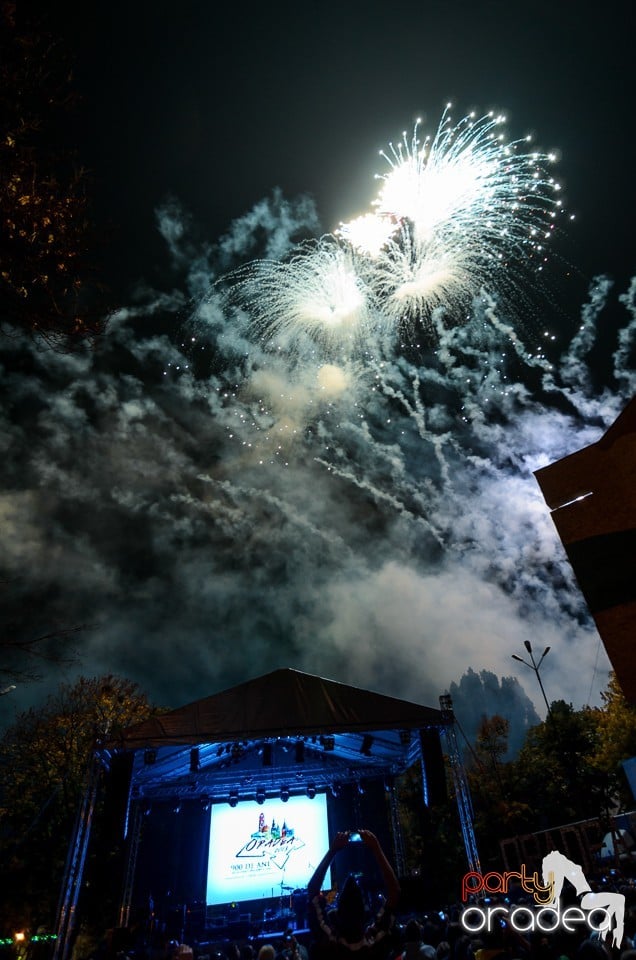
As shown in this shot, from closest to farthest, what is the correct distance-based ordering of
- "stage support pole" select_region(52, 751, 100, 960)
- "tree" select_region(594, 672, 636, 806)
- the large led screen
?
"stage support pole" select_region(52, 751, 100, 960) → the large led screen → "tree" select_region(594, 672, 636, 806)

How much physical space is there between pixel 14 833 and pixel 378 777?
1491 cm

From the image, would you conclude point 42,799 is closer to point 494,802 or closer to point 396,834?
point 396,834

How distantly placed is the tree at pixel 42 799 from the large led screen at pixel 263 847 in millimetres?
5226

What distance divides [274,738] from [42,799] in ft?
51.0

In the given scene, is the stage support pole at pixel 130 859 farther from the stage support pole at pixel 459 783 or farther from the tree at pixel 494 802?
the tree at pixel 494 802

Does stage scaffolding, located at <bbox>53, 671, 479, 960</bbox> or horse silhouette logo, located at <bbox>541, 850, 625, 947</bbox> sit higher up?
stage scaffolding, located at <bbox>53, 671, 479, 960</bbox>

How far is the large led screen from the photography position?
1305 cm

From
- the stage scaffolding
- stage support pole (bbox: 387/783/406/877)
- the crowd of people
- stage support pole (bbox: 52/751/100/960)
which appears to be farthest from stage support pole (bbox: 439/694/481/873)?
stage support pole (bbox: 52/751/100/960)

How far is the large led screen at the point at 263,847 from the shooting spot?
13.0 meters

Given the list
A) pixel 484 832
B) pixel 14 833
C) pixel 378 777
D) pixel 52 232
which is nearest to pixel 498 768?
pixel 484 832

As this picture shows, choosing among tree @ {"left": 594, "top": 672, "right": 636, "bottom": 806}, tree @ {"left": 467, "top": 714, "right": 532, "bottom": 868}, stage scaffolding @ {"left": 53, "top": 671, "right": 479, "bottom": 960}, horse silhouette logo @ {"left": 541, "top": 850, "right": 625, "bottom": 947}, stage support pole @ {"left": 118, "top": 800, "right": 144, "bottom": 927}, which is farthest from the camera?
tree @ {"left": 467, "top": 714, "right": 532, "bottom": 868}

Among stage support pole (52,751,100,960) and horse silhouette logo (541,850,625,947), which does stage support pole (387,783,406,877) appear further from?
horse silhouette logo (541,850,625,947)

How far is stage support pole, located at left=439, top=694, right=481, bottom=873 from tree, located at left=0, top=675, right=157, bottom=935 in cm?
1140

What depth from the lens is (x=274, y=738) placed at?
11.4 meters
